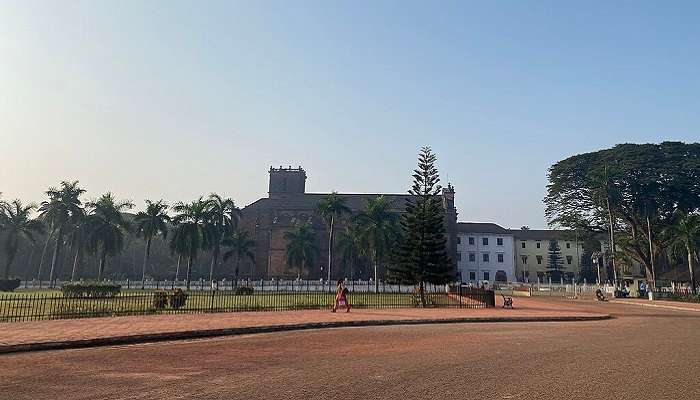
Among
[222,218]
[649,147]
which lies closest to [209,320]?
[222,218]

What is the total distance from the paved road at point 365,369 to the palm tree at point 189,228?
43321 millimetres

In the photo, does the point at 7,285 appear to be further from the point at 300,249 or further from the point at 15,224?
the point at 300,249

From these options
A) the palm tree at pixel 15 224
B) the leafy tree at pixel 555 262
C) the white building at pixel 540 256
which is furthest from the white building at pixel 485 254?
the palm tree at pixel 15 224

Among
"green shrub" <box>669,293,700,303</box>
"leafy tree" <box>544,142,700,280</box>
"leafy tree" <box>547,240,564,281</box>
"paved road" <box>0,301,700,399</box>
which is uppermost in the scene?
"leafy tree" <box>544,142,700,280</box>

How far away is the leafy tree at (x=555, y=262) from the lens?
85.3m

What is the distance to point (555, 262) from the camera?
280 feet

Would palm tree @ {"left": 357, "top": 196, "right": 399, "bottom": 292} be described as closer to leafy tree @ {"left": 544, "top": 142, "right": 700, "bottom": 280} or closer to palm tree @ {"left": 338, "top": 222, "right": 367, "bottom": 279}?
palm tree @ {"left": 338, "top": 222, "right": 367, "bottom": 279}

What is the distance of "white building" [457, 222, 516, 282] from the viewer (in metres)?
85.4

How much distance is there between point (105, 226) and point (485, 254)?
62686 mm

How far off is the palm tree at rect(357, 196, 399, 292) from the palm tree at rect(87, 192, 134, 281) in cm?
2854

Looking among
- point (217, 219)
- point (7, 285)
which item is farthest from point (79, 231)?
point (217, 219)

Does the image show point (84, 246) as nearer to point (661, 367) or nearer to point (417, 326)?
point (417, 326)

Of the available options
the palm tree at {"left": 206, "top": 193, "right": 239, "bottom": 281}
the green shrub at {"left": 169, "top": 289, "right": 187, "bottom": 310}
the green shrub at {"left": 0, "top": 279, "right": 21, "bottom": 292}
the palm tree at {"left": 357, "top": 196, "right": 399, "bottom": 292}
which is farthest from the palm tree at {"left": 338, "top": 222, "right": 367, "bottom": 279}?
the green shrub at {"left": 0, "top": 279, "right": 21, "bottom": 292}

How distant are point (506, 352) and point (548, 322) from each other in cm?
1035
